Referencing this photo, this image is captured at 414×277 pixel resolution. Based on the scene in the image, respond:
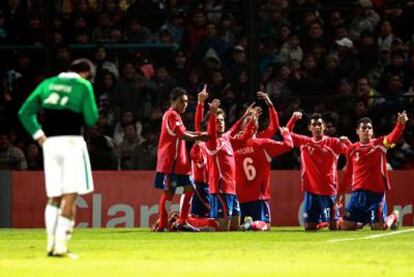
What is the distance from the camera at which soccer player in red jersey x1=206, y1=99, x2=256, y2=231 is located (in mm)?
21219

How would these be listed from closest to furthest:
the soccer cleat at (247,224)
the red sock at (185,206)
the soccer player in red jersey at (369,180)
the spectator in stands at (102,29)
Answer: the red sock at (185,206) → the soccer player in red jersey at (369,180) → the soccer cleat at (247,224) → the spectator in stands at (102,29)

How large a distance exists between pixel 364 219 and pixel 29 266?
10238mm

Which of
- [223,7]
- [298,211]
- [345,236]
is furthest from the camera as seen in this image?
[223,7]

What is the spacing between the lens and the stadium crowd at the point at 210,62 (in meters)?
24.8

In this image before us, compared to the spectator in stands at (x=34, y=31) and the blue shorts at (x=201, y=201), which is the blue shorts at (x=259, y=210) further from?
the spectator in stands at (x=34, y=31)

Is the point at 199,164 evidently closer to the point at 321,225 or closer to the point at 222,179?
the point at 222,179

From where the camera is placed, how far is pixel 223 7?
26.8 m

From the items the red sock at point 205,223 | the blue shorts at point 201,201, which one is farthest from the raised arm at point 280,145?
the red sock at point 205,223

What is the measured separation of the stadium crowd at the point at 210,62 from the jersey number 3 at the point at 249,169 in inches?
111

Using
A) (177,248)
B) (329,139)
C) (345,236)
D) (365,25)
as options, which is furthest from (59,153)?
(365,25)

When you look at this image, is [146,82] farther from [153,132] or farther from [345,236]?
[345,236]

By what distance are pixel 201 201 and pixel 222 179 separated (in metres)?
1.14

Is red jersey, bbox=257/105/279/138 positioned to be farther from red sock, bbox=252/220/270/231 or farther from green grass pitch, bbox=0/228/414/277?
green grass pitch, bbox=0/228/414/277

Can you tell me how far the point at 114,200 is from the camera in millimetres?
24562
